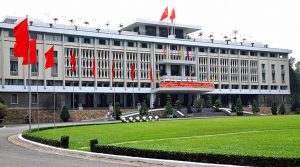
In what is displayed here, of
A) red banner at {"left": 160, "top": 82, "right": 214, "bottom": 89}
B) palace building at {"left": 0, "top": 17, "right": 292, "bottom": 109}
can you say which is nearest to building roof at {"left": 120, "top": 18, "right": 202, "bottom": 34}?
palace building at {"left": 0, "top": 17, "right": 292, "bottom": 109}

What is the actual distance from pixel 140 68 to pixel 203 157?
6378 cm

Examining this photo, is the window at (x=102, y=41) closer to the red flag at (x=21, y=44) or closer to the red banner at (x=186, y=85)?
the red banner at (x=186, y=85)

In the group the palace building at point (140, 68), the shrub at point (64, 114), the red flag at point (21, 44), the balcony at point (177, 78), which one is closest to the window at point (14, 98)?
the palace building at point (140, 68)

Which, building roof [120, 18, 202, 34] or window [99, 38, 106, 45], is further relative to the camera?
building roof [120, 18, 202, 34]

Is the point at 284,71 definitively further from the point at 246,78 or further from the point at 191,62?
the point at 191,62

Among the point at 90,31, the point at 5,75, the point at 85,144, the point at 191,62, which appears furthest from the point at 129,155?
the point at 191,62

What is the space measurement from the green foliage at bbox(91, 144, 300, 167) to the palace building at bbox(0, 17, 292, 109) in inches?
1834

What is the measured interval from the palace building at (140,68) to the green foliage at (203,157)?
46.6 metres

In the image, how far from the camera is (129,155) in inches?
645

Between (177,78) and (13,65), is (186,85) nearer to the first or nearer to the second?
(177,78)

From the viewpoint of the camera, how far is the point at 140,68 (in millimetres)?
77375

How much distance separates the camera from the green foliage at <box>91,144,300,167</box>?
40.0 ft

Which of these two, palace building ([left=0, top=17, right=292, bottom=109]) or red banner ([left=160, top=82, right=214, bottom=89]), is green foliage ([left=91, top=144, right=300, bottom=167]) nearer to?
palace building ([left=0, top=17, right=292, bottom=109])

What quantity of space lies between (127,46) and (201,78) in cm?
1858
